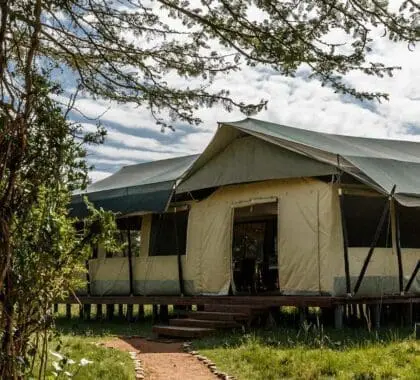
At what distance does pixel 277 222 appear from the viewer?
11531 millimetres

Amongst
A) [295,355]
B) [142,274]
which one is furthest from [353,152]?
[142,274]

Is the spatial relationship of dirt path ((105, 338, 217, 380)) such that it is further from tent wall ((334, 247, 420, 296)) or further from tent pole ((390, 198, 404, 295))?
tent pole ((390, 198, 404, 295))

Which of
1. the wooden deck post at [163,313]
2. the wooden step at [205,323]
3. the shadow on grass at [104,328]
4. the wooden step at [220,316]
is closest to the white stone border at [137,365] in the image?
the wooden step at [205,323]

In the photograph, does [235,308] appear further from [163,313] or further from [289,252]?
[163,313]

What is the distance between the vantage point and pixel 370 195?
10305 mm

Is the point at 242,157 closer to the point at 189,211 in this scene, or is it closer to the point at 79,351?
the point at 189,211

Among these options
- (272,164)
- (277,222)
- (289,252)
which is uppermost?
(272,164)

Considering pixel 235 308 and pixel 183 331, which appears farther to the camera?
pixel 235 308

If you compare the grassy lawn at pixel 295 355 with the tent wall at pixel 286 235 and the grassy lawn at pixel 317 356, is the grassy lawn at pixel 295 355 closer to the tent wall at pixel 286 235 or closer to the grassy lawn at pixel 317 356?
the grassy lawn at pixel 317 356

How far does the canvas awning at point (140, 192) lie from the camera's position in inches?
466

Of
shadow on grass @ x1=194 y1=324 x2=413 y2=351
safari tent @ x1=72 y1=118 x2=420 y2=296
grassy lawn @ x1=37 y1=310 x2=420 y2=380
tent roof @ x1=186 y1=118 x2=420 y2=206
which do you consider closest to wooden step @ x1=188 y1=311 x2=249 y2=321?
shadow on grass @ x1=194 y1=324 x2=413 y2=351

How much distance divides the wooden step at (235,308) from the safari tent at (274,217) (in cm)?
71

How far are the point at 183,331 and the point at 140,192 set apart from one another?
354 cm

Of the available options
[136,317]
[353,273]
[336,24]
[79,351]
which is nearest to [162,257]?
[136,317]
